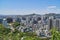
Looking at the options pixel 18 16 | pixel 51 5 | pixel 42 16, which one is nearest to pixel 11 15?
pixel 18 16

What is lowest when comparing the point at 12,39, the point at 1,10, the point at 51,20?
the point at 12,39

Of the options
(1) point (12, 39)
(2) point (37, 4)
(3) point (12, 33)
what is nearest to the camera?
(1) point (12, 39)

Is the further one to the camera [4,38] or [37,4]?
[37,4]

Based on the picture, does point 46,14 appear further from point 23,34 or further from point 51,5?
point 23,34

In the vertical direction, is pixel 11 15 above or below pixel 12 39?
above

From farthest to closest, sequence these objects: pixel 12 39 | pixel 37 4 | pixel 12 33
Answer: pixel 37 4 < pixel 12 33 < pixel 12 39

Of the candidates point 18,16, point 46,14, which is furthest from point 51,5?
point 18,16
